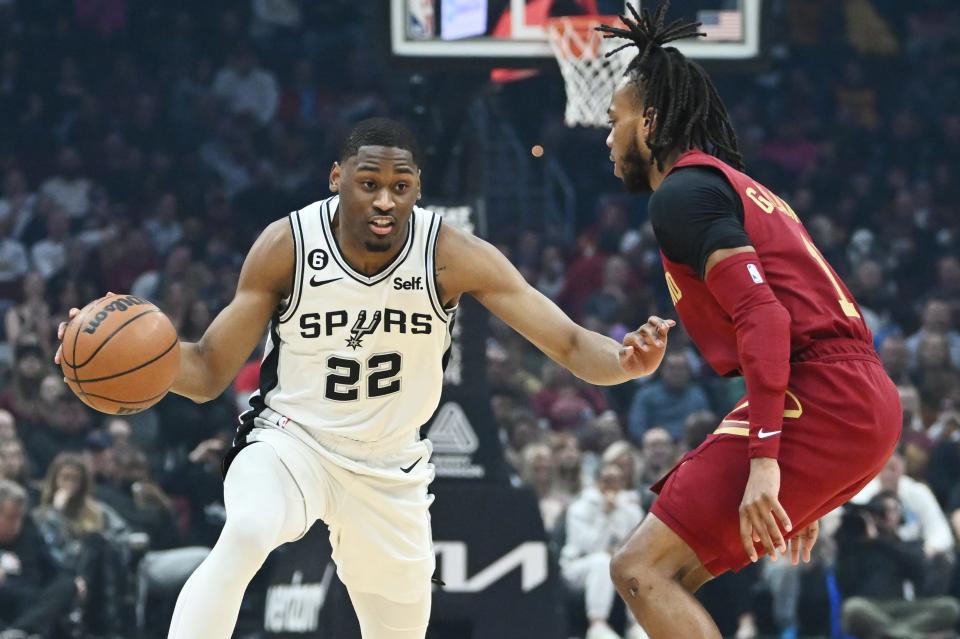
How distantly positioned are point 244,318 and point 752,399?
67.7 inches

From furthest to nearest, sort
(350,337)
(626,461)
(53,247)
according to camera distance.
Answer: (53,247)
(626,461)
(350,337)

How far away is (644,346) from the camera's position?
4918 mm

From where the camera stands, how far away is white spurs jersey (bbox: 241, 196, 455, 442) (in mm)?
5207

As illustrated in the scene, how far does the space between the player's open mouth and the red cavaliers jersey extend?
3.05 feet

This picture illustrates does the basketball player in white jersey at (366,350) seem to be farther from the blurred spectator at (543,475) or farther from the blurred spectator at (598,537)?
the blurred spectator at (543,475)

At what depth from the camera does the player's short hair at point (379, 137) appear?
16.9ft

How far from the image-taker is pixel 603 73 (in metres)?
8.06

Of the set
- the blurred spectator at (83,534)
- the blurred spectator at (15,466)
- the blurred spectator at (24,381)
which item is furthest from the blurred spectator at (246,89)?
the blurred spectator at (83,534)

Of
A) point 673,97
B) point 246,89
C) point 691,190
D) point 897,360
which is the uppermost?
point 673,97

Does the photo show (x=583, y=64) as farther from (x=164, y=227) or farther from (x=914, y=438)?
(x=164, y=227)

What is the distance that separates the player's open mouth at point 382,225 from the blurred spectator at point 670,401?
20.5 feet

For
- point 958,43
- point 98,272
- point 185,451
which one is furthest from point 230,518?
point 958,43

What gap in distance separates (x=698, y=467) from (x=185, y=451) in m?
6.31

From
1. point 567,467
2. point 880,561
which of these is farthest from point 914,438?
point 567,467
